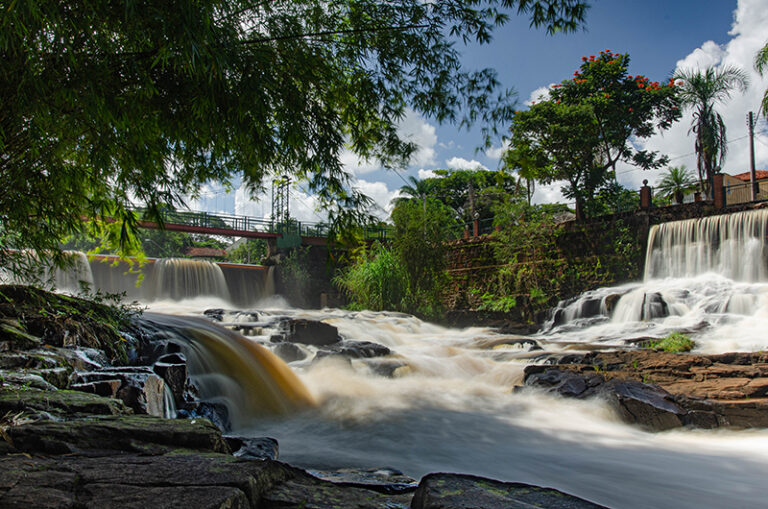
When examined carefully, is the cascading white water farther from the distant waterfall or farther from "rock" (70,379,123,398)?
"rock" (70,379,123,398)

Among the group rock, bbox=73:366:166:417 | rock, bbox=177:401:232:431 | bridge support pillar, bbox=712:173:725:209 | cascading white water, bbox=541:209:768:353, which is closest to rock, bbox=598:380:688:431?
cascading white water, bbox=541:209:768:353

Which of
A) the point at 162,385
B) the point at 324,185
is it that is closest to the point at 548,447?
the point at 324,185

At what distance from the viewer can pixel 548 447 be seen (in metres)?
4.42

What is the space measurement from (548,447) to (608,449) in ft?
1.70

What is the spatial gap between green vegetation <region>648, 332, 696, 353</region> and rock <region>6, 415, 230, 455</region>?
7648 mm

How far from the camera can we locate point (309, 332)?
29.3 ft

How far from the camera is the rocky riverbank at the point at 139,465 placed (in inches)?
65.3

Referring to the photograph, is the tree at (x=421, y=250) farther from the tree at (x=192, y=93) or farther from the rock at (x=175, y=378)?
the rock at (x=175, y=378)

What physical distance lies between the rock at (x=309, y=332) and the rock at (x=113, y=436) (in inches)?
248

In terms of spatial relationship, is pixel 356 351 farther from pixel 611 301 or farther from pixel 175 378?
Result: pixel 611 301

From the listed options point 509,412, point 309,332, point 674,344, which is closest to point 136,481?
point 509,412

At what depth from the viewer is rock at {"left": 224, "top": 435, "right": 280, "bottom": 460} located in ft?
10.0

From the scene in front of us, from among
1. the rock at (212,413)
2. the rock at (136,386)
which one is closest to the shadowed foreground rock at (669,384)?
the rock at (212,413)

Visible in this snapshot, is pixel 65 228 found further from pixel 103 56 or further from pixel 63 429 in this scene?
pixel 63 429
